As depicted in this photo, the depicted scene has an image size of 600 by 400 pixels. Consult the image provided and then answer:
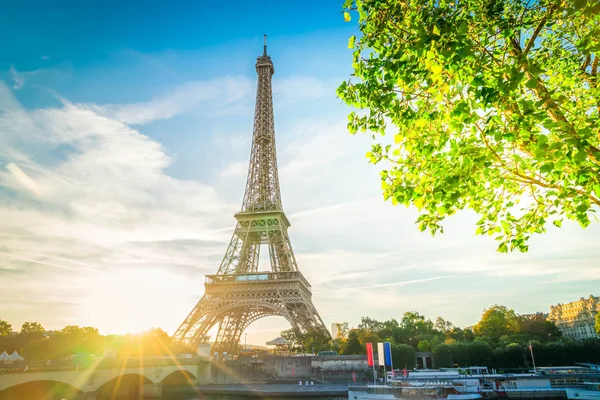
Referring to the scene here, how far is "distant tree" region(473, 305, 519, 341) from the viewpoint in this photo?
6425 cm

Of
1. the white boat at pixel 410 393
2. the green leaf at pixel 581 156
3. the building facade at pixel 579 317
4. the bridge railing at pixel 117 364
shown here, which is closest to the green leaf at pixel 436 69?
the green leaf at pixel 581 156

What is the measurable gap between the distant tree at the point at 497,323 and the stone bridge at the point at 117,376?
48520mm

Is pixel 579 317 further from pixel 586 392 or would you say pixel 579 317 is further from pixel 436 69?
pixel 436 69

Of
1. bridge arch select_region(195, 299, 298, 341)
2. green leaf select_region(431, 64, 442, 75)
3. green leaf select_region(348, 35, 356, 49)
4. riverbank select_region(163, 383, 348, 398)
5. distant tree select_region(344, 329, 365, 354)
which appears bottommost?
riverbank select_region(163, 383, 348, 398)

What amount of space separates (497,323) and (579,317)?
163 feet

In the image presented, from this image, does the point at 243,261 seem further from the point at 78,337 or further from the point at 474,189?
the point at 474,189

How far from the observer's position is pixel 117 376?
3094 cm

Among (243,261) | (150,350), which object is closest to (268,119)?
(243,261)

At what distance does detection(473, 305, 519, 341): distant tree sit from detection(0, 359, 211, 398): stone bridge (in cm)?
4852

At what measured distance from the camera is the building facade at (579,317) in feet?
→ 303

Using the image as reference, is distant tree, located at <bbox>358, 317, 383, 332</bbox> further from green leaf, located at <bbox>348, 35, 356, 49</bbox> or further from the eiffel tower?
green leaf, located at <bbox>348, 35, 356, 49</bbox>

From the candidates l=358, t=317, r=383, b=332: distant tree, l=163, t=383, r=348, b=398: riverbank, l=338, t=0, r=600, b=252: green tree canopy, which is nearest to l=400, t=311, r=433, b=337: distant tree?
l=358, t=317, r=383, b=332: distant tree

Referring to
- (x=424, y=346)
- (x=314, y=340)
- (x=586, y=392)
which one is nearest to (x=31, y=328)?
(x=314, y=340)

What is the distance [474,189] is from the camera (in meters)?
5.52
